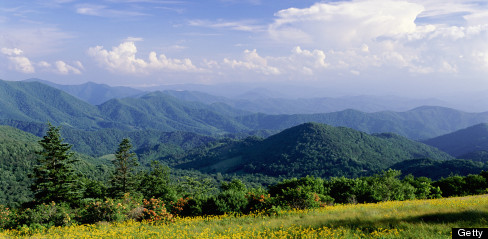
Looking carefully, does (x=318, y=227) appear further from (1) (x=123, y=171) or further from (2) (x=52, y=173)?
(1) (x=123, y=171)

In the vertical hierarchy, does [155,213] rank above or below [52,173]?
above

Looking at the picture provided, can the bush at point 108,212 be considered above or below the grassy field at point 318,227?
below

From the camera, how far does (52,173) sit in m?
44.4

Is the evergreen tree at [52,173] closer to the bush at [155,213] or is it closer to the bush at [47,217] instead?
the bush at [47,217]

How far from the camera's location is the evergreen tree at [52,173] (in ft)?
145

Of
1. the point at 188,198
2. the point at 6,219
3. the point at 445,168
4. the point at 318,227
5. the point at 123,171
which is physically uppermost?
the point at 318,227

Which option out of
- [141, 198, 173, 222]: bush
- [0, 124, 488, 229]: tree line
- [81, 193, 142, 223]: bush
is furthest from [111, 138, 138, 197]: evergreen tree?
[141, 198, 173, 222]: bush

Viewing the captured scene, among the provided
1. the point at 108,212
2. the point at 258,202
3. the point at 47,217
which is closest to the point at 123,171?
the point at 47,217

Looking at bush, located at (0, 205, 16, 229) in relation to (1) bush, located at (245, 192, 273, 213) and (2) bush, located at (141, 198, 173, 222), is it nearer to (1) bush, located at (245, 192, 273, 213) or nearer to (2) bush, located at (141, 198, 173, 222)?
(2) bush, located at (141, 198, 173, 222)

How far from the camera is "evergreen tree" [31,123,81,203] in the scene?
44062mm

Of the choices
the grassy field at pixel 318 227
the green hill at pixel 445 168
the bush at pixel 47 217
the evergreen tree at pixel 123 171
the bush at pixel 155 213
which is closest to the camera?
the grassy field at pixel 318 227

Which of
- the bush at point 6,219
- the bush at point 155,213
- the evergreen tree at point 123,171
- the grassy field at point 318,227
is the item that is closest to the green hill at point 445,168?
the evergreen tree at point 123,171

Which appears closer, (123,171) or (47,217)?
(47,217)

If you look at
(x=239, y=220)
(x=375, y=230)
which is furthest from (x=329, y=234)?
(x=239, y=220)
